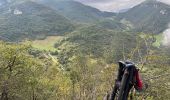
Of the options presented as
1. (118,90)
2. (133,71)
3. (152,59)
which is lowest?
(152,59)

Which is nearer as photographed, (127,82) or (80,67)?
(127,82)

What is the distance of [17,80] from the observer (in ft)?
134

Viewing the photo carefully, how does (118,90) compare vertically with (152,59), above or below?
above

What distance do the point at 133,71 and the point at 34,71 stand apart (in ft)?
127

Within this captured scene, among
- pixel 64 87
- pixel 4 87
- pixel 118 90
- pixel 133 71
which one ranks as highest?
pixel 133 71

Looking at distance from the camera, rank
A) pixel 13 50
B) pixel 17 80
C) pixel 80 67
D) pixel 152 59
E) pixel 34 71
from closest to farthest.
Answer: pixel 152 59
pixel 13 50
pixel 17 80
pixel 34 71
pixel 80 67

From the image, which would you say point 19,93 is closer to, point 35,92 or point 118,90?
point 35,92

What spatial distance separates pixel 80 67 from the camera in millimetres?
62438

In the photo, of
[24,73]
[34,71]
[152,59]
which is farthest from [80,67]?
[152,59]

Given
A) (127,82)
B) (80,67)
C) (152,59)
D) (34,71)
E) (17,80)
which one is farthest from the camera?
(80,67)

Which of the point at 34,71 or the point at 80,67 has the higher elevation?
the point at 34,71

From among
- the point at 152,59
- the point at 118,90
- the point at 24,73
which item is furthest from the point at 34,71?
the point at 118,90

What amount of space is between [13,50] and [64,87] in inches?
1079

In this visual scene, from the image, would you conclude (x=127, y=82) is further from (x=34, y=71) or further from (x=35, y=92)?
(x=35, y=92)
